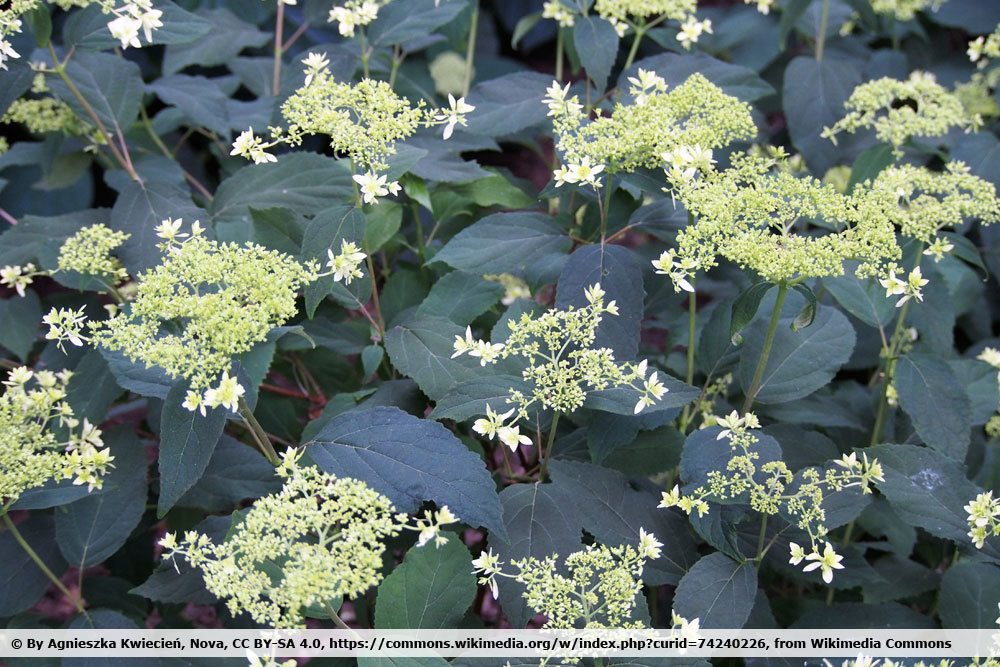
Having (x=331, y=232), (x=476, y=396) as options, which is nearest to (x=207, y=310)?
(x=331, y=232)

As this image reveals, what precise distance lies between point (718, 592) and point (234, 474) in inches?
39.5

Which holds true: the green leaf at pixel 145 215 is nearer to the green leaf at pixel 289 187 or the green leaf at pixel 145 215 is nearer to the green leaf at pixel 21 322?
the green leaf at pixel 289 187

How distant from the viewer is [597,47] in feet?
7.51

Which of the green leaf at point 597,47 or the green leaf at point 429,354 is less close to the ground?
the green leaf at point 597,47

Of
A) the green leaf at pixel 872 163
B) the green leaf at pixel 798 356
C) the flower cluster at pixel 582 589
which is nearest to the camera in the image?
the flower cluster at pixel 582 589

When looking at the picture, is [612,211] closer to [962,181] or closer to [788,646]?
[962,181]

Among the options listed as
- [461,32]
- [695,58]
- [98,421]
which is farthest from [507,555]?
[461,32]

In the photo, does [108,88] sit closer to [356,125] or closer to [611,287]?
[356,125]

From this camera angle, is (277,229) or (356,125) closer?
(356,125)

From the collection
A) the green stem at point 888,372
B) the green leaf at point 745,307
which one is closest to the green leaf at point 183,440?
the green leaf at point 745,307

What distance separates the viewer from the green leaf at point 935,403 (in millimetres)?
1938

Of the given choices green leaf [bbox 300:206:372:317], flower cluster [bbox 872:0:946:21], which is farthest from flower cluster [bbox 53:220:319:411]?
flower cluster [bbox 872:0:946:21]

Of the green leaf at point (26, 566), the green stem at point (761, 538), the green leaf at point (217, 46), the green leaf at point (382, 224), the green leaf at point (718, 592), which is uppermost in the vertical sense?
the green leaf at point (217, 46)

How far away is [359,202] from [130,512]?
82cm
